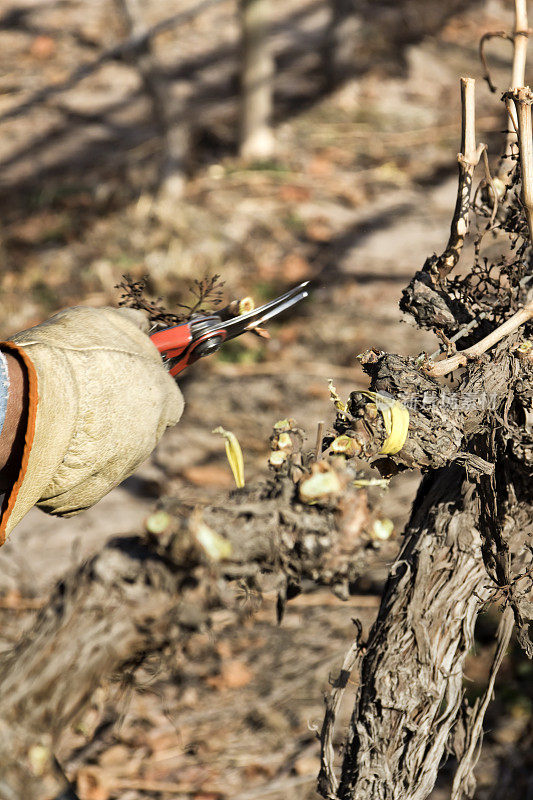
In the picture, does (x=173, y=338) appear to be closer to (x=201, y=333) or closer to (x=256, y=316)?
(x=201, y=333)

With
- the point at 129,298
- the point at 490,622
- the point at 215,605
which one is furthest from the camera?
the point at 490,622

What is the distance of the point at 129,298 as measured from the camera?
6.17ft

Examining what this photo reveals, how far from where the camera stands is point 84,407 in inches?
56.6

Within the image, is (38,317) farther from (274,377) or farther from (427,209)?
(427,209)

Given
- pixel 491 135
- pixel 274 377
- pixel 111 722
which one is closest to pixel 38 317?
pixel 274 377

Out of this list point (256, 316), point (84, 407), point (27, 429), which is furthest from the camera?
point (256, 316)

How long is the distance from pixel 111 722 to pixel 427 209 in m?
4.84

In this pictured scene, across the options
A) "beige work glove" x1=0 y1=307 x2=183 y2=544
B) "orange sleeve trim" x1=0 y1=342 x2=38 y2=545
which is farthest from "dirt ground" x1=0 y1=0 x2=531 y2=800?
"orange sleeve trim" x1=0 y1=342 x2=38 y2=545

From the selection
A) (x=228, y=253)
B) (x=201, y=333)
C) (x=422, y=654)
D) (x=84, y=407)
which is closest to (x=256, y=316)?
(x=201, y=333)

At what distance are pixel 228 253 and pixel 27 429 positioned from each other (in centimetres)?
473

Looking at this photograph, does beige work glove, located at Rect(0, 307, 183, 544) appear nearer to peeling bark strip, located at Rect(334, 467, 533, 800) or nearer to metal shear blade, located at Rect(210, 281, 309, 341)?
metal shear blade, located at Rect(210, 281, 309, 341)

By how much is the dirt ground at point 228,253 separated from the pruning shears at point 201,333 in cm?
39

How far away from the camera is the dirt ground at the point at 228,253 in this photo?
2.95 metres

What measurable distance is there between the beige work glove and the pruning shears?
0.08 meters
